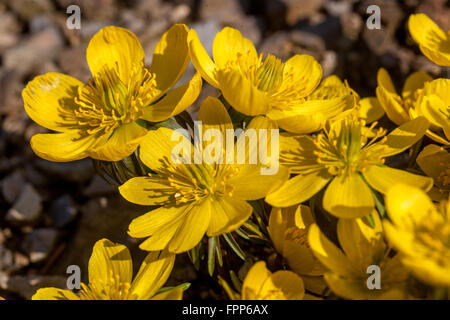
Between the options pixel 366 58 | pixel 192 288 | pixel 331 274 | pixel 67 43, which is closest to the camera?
pixel 331 274

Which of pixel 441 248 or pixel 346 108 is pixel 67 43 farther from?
pixel 441 248

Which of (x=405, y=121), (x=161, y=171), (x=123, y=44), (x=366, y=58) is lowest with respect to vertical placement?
A: (x=161, y=171)

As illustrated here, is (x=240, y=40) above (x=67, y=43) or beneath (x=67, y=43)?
beneath

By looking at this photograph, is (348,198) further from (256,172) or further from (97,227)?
(97,227)

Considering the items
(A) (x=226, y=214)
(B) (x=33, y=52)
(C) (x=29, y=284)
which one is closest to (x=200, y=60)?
(A) (x=226, y=214)

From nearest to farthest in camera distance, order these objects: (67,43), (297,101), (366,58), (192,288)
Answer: (297,101), (192,288), (366,58), (67,43)
